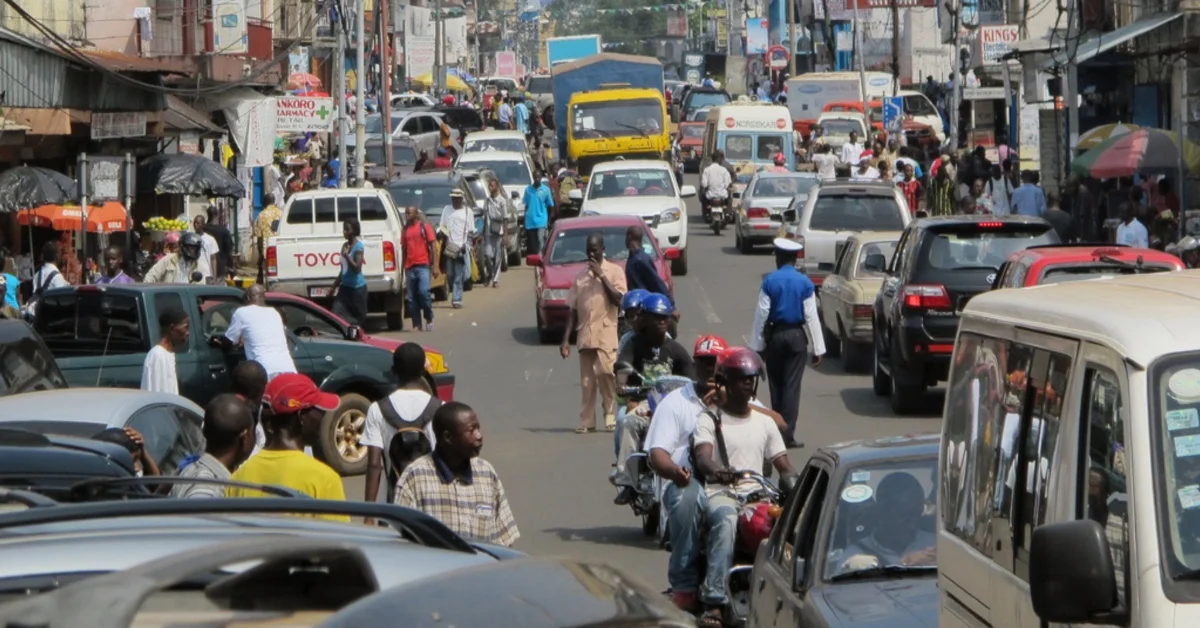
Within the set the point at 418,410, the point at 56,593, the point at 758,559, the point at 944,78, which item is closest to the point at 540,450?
the point at 418,410

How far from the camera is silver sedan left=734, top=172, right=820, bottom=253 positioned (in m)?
32.0

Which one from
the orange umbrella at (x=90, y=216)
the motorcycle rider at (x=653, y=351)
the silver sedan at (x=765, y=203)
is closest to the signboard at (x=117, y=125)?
the orange umbrella at (x=90, y=216)

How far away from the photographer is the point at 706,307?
25516 millimetres

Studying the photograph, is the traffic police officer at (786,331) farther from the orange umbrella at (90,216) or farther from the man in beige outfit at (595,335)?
the orange umbrella at (90,216)

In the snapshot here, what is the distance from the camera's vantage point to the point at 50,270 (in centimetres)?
1862

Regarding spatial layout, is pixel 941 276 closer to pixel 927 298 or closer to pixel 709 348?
pixel 927 298

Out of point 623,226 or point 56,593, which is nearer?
point 56,593

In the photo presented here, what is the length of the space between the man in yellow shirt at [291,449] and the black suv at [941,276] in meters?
9.21

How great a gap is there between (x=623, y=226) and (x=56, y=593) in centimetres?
2090

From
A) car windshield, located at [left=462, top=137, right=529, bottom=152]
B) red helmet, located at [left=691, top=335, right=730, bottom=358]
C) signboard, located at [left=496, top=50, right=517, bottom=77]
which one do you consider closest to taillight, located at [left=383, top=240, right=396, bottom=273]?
red helmet, located at [left=691, top=335, right=730, bottom=358]

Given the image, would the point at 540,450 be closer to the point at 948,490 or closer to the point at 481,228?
the point at 948,490

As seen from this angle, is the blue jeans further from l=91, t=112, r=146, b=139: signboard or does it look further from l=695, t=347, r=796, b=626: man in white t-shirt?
l=91, t=112, r=146, b=139: signboard

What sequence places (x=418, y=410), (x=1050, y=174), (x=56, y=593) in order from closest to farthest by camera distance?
(x=56, y=593), (x=418, y=410), (x=1050, y=174)

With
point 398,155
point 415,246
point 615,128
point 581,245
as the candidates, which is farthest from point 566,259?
point 398,155
